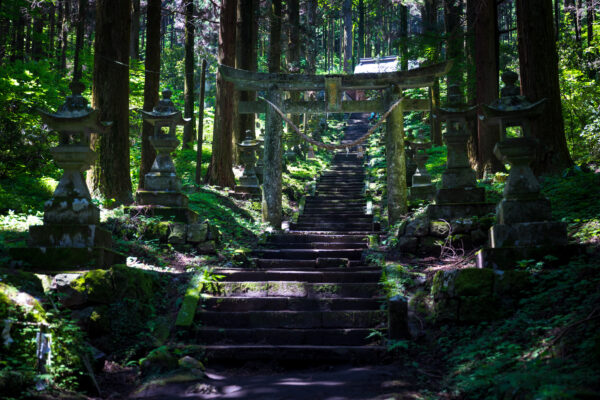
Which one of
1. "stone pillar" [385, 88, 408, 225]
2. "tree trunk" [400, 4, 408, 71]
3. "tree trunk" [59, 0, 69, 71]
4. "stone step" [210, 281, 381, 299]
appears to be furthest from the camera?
"tree trunk" [59, 0, 69, 71]

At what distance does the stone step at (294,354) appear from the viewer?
597 centimetres

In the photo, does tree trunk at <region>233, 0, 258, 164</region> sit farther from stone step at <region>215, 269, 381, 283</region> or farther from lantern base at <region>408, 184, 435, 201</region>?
stone step at <region>215, 269, 381, 283</region>

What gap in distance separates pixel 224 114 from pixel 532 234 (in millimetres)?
11408

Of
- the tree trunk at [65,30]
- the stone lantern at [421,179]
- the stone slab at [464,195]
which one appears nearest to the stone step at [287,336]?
the stone slab at [464,195]

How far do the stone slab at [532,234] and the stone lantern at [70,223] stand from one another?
5496 mm

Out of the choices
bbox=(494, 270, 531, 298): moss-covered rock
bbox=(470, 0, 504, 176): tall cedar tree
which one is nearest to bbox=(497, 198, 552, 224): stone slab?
bbox=(494, 270, 531, 298): moss-covered rock

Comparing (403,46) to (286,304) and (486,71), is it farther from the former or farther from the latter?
(286,304)

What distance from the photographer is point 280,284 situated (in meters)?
7.74

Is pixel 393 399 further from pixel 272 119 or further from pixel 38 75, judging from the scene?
pixel 38 75

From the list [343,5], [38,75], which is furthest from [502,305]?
[343,5]

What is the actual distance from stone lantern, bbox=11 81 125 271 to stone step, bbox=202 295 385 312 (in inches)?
65.7

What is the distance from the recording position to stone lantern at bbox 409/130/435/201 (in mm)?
14445

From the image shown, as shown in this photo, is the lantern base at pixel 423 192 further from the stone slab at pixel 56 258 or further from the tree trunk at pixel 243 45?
the stone slab at pixel 56 258

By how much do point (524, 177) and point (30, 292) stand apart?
6.27m
